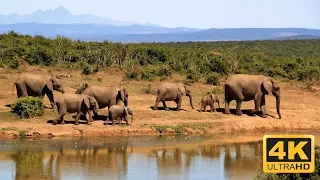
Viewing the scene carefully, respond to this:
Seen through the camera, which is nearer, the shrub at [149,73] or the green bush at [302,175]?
the green bush at [302,175]

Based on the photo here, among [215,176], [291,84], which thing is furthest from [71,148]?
[291,84]

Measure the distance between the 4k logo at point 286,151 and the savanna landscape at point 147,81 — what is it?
52.6ft

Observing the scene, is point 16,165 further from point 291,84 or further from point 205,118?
point 291,84

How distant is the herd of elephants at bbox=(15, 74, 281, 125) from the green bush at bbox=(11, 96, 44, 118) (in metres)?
0.75

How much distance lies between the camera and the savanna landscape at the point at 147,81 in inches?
1118

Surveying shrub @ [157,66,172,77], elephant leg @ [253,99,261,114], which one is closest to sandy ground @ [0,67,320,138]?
elephant leg @ [253,99,261,114]

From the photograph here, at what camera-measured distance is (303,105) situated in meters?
35.8

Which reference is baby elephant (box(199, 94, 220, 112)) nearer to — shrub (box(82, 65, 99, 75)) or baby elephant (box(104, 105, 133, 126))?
baby elephant (box(104, 105, 133, 126))

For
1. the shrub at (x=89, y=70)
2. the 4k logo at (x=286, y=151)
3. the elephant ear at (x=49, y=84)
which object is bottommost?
the shrub at (x=89, y=70)

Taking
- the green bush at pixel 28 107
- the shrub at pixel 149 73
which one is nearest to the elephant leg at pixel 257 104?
the shrub at pixel 149 73

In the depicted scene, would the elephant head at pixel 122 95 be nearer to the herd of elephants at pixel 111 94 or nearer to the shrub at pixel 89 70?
the herd of elephants at pixel 111 94

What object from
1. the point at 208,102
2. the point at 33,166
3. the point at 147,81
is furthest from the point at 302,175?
the point at 147,81

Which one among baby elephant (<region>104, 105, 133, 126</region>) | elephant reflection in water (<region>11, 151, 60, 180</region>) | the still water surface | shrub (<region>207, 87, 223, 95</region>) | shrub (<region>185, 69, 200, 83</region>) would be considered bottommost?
Result: the still water surface

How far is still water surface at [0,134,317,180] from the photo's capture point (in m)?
20.7
